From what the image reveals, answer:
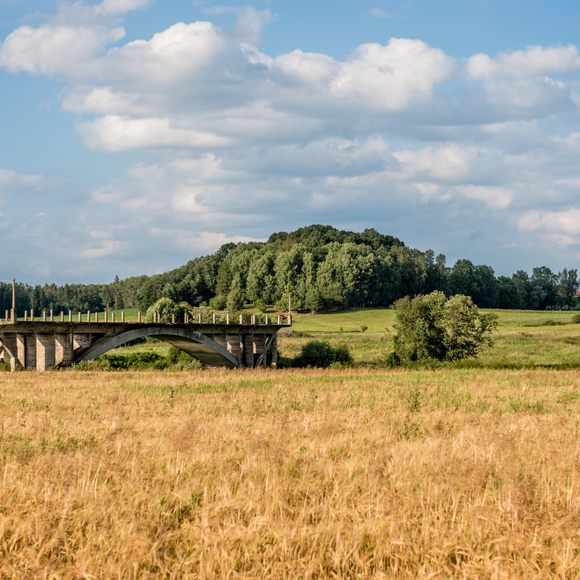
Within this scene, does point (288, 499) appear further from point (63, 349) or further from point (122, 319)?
point (122, 319)

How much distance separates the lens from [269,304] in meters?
171

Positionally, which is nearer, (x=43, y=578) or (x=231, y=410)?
(x=43, y=578)

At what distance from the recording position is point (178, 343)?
73.1 metres

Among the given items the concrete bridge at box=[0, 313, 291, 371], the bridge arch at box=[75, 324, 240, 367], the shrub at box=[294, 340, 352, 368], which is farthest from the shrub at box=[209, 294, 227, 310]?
the concrete bridge at box=[0, 313, 291, 371]

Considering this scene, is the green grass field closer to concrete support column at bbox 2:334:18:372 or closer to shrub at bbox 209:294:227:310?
concrete support column at bbox 2:334:18:372

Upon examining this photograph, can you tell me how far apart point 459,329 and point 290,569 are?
6033 cm

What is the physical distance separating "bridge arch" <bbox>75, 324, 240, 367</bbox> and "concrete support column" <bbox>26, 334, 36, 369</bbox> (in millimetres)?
3223

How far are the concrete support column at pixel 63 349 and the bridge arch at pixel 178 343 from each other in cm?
126

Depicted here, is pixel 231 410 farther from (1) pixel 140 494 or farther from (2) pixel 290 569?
(2) pixel 290 569

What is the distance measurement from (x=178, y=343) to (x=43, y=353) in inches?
706

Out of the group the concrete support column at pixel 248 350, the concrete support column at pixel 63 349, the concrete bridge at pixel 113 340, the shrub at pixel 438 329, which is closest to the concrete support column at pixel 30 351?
the concrete bridge at pixel 113 340

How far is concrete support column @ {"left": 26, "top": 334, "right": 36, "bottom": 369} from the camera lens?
56.3 meters

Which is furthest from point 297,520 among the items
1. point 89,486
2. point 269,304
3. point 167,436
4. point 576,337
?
point 269,304

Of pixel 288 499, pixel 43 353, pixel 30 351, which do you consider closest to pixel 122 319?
pixel 43 353
